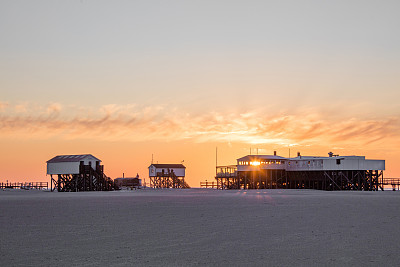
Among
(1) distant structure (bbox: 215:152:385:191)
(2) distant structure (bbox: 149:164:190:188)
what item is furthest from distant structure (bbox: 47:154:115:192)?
(2) distant structure (bbox: 149:164:190:188)

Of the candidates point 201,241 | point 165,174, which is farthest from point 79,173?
point 201,241

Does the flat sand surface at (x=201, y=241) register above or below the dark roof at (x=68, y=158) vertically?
below

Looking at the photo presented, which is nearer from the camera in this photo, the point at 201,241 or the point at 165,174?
the point at 201,241

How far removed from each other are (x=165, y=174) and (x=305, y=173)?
55.0m

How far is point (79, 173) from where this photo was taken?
8931 centimetres

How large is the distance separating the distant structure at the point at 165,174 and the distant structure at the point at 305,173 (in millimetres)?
32789

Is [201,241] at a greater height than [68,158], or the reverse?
[68,158]

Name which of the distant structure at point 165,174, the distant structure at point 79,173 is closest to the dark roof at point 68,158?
the distant structure at point 79,173

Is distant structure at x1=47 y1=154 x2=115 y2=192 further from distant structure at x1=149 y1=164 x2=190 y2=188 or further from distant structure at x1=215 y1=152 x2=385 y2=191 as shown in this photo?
distant structure at x1=149 y1=164 x2=190 y2=188

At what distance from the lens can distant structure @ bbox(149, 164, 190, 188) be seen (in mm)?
138875

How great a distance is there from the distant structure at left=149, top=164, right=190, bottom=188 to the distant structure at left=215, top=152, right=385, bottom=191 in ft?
108

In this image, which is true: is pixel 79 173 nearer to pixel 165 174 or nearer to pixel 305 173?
pixel 305 173

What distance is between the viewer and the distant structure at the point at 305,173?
292ft

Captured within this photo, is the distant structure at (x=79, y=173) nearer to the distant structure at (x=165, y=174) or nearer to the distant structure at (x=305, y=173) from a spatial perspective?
the distant structure at (x=305, y=173)
